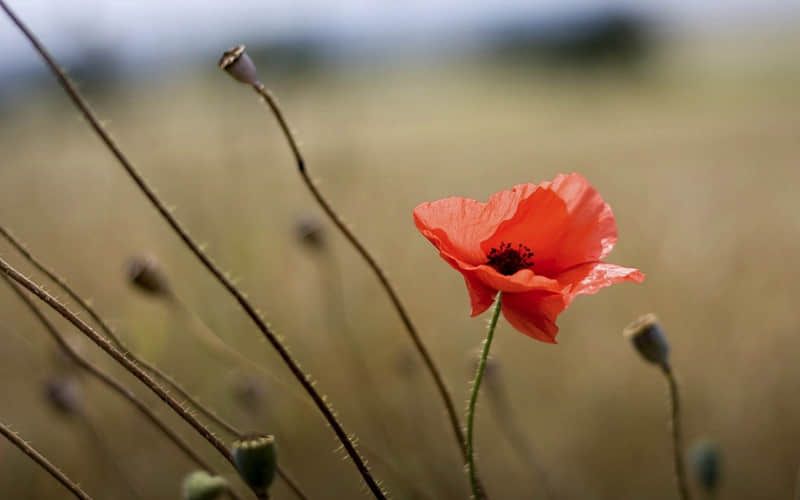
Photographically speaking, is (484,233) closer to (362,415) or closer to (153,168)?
(362,415)

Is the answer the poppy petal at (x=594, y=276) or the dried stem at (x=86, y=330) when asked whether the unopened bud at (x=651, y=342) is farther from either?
the dried stem at (x=86, y=330)

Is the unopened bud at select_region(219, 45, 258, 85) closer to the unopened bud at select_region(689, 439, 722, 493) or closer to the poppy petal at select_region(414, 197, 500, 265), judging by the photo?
the poppy petal at select_region(414, 197, 500, 265)

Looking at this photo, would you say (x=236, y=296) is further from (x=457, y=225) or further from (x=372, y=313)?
(x=372, y=313)

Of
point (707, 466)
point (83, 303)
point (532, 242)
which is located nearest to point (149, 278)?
point (83, 303)

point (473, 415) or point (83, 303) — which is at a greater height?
point (83, 303)

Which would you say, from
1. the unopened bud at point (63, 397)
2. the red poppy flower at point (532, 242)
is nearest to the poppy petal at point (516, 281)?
the red poppy flower at point (532, 242)

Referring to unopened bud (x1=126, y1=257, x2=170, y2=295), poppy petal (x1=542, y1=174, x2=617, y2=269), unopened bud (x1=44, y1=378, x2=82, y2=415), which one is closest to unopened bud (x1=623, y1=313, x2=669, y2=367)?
poppy petal (x1=542, y1=174, x2=617, y2=269)
